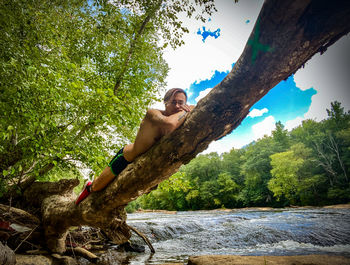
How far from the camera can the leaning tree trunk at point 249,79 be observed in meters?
1.16

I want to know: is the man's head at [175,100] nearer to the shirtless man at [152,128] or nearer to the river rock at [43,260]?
the shirtless man at [152,128]

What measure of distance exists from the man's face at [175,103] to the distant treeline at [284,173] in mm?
21177

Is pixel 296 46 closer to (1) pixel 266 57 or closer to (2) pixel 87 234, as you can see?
(1) pixel 266 57

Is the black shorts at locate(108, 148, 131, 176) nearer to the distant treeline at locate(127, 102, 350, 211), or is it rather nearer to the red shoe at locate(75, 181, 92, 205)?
the red shoe at locate(75, 181, 92, 205)

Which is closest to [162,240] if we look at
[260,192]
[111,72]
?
[111,72]

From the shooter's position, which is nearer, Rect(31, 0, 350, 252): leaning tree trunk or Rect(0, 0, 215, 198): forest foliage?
Rect(31, 0, 350, 252): leaning tree trunk

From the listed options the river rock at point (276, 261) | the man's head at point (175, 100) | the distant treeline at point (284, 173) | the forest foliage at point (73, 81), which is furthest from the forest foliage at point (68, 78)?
the distant treeline at point (284, 173)

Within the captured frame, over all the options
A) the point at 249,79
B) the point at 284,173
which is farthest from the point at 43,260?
A: the point at 284,173

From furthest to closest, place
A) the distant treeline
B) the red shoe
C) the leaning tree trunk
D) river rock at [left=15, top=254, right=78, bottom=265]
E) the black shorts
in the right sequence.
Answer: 1. the distant treeline
2. river rock at [left=15, top=254, right=78, bottom=265]
3. the red shoe
4. the black shorts
5. the leaning tree trunk

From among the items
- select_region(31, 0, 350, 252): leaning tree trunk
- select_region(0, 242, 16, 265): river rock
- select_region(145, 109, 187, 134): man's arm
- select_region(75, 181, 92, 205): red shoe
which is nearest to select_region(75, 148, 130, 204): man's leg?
select_region(31, 0, 350, 252): leaning tree trunk

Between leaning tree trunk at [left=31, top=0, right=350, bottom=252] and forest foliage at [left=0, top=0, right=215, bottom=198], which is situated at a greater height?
forest foliage at [left=0, top=0, right=215, bottom=198]

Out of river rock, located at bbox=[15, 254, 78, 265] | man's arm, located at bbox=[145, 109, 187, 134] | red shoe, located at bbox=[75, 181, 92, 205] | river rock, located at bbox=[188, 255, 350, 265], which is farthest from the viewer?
river rock, located at bbox=[15, 254, 78, 265]

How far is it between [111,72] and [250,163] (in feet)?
144

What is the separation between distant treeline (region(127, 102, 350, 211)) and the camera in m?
31.1
